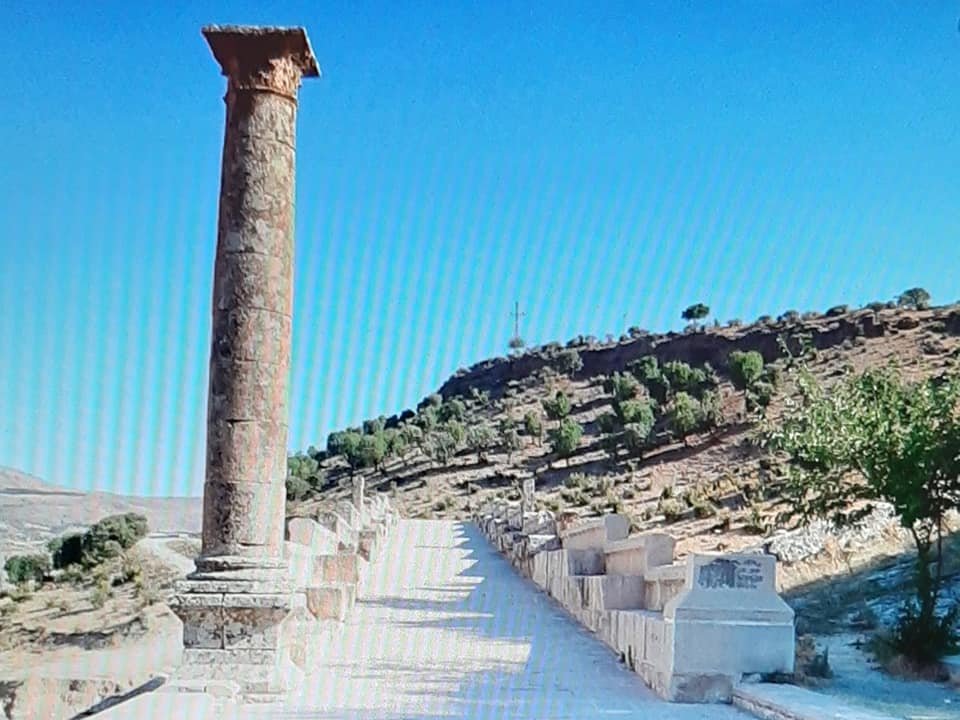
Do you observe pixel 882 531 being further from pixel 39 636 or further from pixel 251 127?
pixel 39 636

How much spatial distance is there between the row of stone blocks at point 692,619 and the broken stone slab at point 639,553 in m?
0.01

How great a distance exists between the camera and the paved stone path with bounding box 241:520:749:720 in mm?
8891

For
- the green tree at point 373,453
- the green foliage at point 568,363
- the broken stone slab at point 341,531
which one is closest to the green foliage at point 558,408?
the green tree at point 373,453

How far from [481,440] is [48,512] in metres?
29.9

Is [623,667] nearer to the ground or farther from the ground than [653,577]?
nearer to the ground

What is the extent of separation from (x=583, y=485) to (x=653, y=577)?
138 ft

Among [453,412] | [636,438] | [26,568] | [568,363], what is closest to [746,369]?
[636,438]

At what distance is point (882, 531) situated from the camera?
20891 mm

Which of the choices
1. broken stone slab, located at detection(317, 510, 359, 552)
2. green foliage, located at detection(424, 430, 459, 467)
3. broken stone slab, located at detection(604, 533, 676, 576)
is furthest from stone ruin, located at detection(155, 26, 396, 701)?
green foliage, located at detection(424, 430, 459, 467)

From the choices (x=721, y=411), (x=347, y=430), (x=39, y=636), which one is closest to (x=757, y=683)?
(x=39, y=636)

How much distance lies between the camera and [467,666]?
1153cm

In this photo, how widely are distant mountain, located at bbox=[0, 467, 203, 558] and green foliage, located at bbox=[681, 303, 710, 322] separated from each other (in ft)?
165

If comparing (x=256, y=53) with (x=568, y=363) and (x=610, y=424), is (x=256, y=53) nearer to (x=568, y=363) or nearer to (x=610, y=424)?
(x=610, y=424)

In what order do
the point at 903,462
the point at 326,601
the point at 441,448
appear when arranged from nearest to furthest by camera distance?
the point at 903,462
the point at 326,601
the point at 441,448
